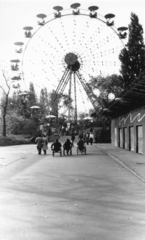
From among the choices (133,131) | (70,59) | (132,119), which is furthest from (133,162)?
(70,59)

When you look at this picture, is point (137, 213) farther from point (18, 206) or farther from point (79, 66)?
point (79, 66)

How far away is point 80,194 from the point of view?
29.4 ft

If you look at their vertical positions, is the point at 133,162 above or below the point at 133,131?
below

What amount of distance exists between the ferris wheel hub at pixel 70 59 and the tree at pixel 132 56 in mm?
16057

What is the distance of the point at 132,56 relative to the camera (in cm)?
5084

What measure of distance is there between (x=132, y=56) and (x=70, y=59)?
1732cm

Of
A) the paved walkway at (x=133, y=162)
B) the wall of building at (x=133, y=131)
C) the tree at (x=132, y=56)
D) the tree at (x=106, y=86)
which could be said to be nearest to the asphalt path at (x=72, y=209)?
the paved walkway at (x=133, y=162)

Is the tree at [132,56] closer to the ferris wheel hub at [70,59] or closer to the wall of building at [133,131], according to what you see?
the wall of building at [133,131]

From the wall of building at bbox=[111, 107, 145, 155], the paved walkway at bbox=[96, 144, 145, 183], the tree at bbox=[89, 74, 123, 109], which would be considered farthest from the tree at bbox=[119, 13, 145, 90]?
the paved walkway at bbox=[96, 144, 145, 183]

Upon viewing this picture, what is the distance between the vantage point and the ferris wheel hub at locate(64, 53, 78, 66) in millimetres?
36062

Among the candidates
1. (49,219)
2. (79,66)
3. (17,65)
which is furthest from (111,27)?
(49,219)

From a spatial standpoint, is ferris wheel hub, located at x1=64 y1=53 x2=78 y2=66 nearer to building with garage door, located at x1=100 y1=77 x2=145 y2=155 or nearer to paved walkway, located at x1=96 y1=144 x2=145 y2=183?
building with garage door, located at x1=100 y1=77 x2=145 y2=155

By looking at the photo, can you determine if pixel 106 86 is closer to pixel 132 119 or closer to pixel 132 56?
pixel 132 56

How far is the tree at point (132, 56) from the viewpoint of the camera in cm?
5025
